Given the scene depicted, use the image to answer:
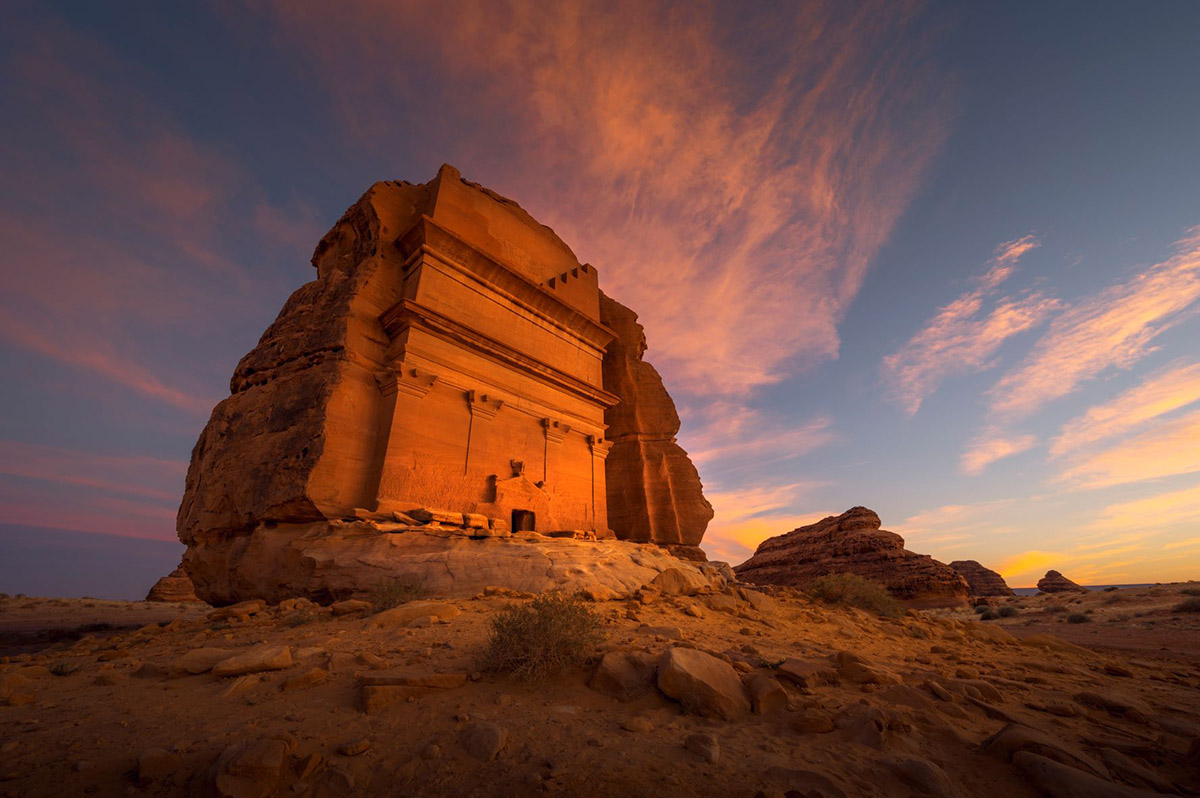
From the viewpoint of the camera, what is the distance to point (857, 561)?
20328mm

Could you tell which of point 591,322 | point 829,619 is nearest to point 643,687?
point 829,619

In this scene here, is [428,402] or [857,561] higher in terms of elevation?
[428,402]

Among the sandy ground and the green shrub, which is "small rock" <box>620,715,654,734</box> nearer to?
the sandy ground

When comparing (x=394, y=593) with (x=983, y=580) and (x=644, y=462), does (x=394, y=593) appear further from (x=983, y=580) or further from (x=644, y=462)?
(x=983, y=580)

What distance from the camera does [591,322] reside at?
679 inches

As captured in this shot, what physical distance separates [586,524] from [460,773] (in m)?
12.0

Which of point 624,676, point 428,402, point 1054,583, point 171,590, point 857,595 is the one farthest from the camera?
point 1054,583

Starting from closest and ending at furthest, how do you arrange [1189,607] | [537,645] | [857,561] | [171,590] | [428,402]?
1. [537,645]
2. [428,402]
3. [1189,607]
4. [857,561]
5. [171,590]

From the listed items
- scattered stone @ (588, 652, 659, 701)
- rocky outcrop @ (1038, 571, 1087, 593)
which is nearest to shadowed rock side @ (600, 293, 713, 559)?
scattered stone @ (588, 652, 659, 701)

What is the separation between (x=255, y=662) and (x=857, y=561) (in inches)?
878

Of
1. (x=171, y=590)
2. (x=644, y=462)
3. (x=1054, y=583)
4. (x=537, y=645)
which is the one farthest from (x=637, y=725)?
(x=1054, y=583)

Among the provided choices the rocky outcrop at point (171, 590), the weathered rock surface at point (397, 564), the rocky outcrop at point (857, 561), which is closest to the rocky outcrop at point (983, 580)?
the rocky outcrop at point (857, 561)

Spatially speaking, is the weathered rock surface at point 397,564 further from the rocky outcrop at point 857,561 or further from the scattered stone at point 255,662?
the rocky outcrop at point 857,561

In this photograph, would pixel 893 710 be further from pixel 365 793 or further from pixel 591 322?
pixel 591 322
